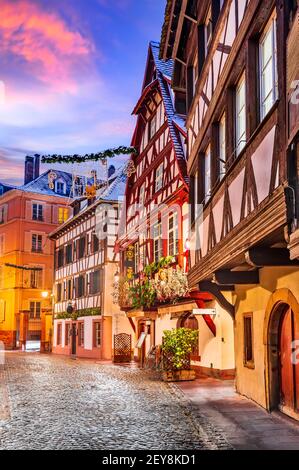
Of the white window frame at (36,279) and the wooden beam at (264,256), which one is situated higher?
the white window frame at (36,279)

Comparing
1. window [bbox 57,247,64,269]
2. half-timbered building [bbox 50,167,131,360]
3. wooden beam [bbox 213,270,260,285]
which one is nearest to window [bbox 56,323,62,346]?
half-timbered building [bbox 50,167,131,360]

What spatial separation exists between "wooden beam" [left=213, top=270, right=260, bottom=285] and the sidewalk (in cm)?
243

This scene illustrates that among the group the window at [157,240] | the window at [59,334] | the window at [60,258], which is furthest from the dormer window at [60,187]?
the window at [157,240]

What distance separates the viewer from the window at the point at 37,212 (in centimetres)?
4897

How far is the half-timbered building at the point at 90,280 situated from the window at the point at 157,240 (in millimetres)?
8069

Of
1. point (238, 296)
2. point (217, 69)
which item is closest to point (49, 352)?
point (238, 296)

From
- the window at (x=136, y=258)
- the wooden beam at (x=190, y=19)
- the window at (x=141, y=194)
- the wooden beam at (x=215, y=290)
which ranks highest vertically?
the wooden beam at (x=190, y=19)

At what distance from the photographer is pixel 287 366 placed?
31.7ft

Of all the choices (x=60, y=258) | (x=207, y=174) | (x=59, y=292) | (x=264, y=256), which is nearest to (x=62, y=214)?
(x=60, y=258)

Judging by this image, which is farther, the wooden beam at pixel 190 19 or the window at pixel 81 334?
the window at pixel 81 334

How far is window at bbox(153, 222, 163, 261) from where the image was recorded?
22.5 metres

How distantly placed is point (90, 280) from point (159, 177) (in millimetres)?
11975

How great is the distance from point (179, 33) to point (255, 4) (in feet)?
25.5

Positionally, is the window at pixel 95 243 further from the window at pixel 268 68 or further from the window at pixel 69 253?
the window at pixel 268 68
